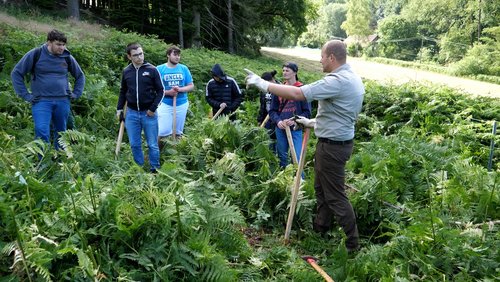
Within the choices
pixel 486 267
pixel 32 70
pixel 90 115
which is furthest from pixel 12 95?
pixel 486 267

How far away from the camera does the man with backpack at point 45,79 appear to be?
6.12 m

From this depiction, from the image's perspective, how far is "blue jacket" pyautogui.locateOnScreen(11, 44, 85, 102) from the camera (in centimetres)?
612

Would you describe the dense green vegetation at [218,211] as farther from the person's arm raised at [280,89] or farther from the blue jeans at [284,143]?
the person's arm raised at [280,89]

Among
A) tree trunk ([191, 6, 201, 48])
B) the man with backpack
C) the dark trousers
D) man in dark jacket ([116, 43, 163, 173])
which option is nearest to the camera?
the dark trousers

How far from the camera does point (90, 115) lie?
891 centimetres

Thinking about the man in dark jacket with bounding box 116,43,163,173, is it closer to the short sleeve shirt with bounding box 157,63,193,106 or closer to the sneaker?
the short sleeve shirt with bounding box 157,63,193,106

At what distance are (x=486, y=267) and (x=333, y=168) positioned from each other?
1687mm

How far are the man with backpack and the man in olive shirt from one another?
3.34 metres

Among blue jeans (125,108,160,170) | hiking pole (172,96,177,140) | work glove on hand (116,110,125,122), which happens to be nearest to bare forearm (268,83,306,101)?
blue jeans (125,108,160,170)

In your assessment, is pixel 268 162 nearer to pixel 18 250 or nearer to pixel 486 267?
pixel 486 267

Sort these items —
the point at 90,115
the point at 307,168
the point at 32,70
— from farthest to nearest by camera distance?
the point at 90,115 → the point at 307,168 → the point at 32,70

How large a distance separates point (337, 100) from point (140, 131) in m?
3.34

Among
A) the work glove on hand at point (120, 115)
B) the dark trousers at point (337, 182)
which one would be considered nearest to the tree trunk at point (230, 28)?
the work glove on hand at point (120, 115)

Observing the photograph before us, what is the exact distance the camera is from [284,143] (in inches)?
274
